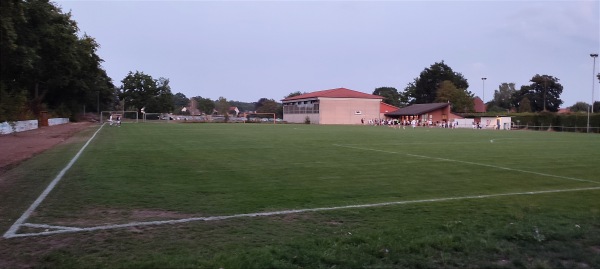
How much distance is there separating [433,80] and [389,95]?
21141 mm

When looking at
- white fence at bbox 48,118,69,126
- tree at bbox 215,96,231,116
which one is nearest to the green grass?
white fence at bbox 48,118,69,126

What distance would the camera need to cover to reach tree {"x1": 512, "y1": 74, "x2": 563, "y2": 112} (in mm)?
104188

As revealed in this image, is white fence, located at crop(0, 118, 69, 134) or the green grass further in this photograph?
white fence, located at crop(0, 118, 69, 134)

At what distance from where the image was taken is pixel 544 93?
339 ft

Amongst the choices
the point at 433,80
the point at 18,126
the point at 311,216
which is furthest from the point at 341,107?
the point at 311,216

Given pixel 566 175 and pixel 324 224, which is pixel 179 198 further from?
pixel 566 175

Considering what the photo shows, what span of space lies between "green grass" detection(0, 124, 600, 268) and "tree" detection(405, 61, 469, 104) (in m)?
107

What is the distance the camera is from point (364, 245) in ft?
17.5

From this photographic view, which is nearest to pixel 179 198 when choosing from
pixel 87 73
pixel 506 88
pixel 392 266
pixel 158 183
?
pixel 158 183

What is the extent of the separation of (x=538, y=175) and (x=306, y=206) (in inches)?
314

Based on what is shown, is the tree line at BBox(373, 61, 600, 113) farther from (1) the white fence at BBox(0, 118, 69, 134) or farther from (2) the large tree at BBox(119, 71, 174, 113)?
(1) the white fence at BBox(0, 118, 69, 134)

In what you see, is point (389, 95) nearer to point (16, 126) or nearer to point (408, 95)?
point (408, 95)

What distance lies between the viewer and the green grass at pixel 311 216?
4.96 m

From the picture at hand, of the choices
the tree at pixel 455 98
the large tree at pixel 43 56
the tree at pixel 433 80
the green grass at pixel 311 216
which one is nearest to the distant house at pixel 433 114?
the tree at pixel 455 98
